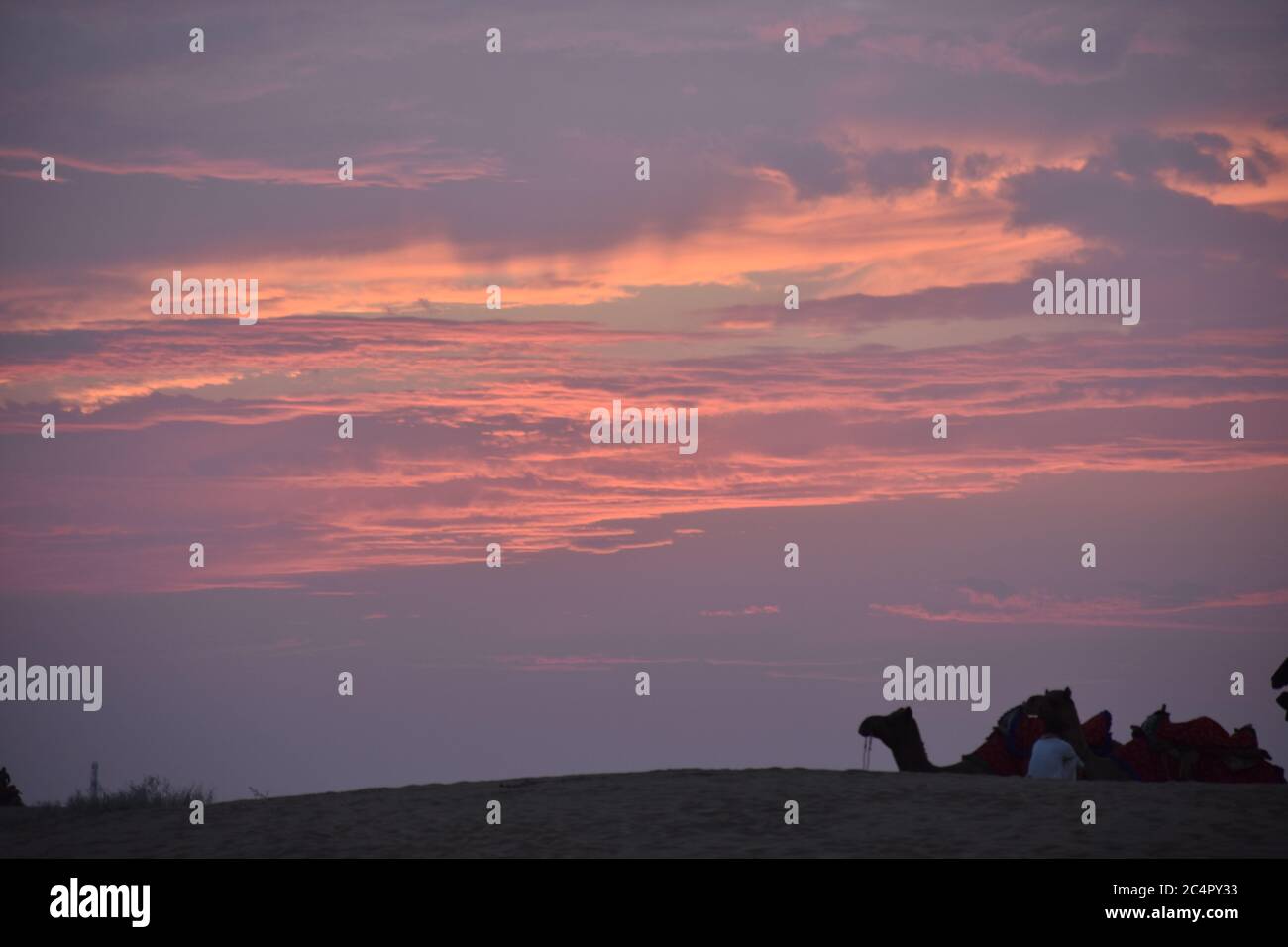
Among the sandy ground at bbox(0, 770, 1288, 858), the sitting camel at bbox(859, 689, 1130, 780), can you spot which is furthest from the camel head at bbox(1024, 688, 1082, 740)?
the sandy ground at bbox(0, 770, 1288, 858)

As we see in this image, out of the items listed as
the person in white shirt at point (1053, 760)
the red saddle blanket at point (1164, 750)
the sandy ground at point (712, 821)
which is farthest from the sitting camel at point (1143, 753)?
the sandy ground at point (712, 821)

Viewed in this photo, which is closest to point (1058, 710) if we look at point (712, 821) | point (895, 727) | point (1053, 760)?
point (1053, 760)

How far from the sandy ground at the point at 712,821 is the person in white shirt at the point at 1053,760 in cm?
97

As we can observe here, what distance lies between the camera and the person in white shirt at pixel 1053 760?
2384 centimetres

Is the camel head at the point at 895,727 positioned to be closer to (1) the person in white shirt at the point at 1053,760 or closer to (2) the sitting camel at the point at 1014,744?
(2) the sitting camel at the point at 1014,744

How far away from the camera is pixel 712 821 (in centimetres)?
2092

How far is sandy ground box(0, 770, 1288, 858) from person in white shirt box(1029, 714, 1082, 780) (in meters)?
0.97

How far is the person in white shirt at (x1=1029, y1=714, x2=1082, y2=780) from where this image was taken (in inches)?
939

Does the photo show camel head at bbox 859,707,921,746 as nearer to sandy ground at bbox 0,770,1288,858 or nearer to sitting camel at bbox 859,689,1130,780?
sitting camel at bbox 859,689,1130,780

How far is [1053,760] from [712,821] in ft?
19.4

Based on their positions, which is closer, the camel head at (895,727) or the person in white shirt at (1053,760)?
the person in white shirt at (1053,760)
